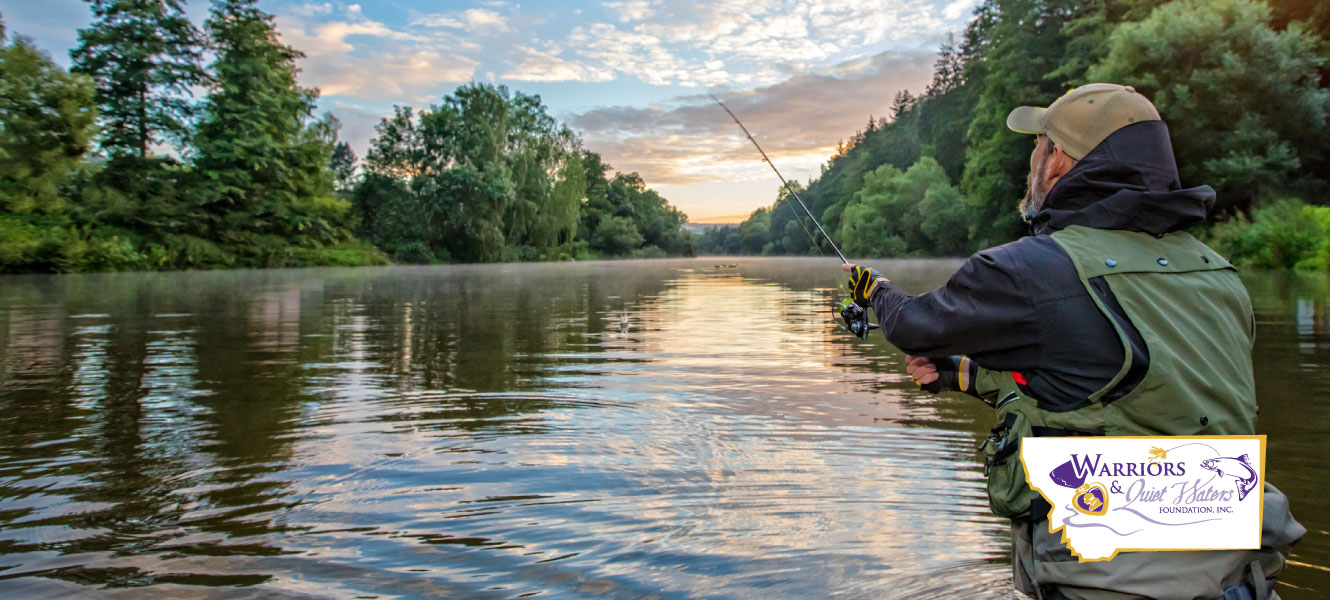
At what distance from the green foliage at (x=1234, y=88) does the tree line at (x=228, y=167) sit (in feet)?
126

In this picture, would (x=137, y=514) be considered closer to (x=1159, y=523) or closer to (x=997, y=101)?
(x=1159, y=523)

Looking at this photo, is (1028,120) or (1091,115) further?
(1028,120)

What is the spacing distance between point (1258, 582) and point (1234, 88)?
34.2 meters

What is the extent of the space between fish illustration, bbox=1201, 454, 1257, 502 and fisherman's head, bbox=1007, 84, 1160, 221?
0.76 metres

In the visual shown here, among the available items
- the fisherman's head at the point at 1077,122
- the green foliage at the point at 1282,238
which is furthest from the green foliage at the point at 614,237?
the fisherman's head at the point at 1077,122

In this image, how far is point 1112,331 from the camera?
6.07 ft

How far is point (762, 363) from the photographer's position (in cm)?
787

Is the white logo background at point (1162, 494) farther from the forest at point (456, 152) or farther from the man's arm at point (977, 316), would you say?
the forest at point (456, 152)

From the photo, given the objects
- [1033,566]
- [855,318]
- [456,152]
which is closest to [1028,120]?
[855,318]

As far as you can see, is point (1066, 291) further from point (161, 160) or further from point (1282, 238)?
point (161, 160)

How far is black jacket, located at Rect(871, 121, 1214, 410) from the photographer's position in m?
1.87

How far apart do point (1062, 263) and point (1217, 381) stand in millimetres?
415

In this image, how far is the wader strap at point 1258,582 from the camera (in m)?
1.84

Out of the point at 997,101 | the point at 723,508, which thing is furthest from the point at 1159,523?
the point at 997,101
